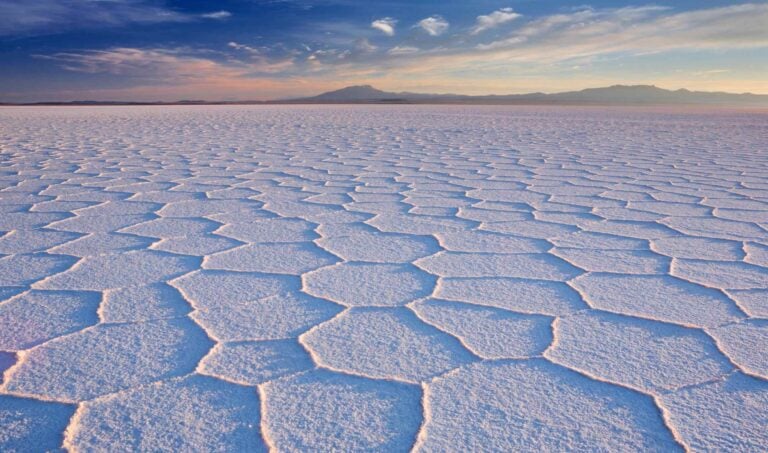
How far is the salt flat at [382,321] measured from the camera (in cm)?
98

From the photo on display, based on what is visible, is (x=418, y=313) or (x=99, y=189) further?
(x=99, y=189)

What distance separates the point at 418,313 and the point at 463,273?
34cm

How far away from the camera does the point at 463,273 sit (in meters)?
1.75

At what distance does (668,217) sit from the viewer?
253 cm

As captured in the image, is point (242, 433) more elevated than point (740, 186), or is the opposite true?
point (242, 433)

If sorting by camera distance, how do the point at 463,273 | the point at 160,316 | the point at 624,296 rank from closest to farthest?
the point at 160,316, the point at 624,296, the point at 463,273

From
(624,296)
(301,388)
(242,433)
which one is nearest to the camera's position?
(242,433)

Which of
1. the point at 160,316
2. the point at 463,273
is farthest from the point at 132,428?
the point at 463,273

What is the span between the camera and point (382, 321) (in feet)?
4.57

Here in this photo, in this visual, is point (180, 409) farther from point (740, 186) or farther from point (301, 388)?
point (740, 186)

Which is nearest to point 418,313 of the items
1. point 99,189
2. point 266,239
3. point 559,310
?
point 559,310

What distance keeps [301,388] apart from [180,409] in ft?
0.67

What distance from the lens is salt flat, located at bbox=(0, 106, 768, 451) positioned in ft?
3.20

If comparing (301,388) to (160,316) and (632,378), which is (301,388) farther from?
(632,378)
